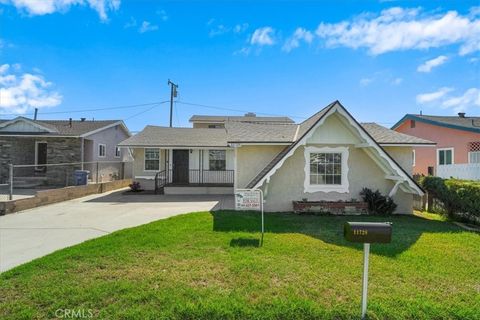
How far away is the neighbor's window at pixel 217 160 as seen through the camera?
17.5 metres

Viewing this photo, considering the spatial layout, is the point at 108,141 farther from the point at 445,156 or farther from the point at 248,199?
the point at 445,156

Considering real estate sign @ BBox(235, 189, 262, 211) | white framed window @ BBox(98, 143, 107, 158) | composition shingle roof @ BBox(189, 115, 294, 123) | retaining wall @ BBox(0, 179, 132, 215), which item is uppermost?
composition shingle roof @ BBox(189, 115, 294, 123)

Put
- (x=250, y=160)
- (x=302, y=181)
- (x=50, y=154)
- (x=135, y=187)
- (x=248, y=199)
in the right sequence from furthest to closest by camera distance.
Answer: (x=50, y=154) < (x=135, y=187) < (x=250, y=160) < (x=302, y=181) < (x=248, y=199)

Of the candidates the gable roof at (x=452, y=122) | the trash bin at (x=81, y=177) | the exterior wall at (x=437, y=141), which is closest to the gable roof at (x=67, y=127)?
the trash bin at (x=81, y=177)

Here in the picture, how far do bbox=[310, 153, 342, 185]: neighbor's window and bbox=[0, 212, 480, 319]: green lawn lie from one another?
12.1ft

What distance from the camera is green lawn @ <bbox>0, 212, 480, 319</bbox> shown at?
353cm

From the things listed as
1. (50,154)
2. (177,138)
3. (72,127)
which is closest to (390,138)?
(177,138)

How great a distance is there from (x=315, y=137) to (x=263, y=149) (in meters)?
1.96

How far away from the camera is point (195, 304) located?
11.8ft

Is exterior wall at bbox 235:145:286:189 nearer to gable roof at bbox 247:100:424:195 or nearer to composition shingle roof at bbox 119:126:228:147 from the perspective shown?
gable roof at bbox 247:100:424:195

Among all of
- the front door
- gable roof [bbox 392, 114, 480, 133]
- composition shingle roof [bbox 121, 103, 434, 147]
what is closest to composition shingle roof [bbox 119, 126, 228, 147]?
composition shingle roof [bbox 121, 103, 434, 147]

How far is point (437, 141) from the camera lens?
19.2 m

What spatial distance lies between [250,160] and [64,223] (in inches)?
251

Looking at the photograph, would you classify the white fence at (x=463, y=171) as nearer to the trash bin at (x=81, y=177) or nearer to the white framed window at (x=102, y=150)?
the trash bin at (x=81, y=177)
